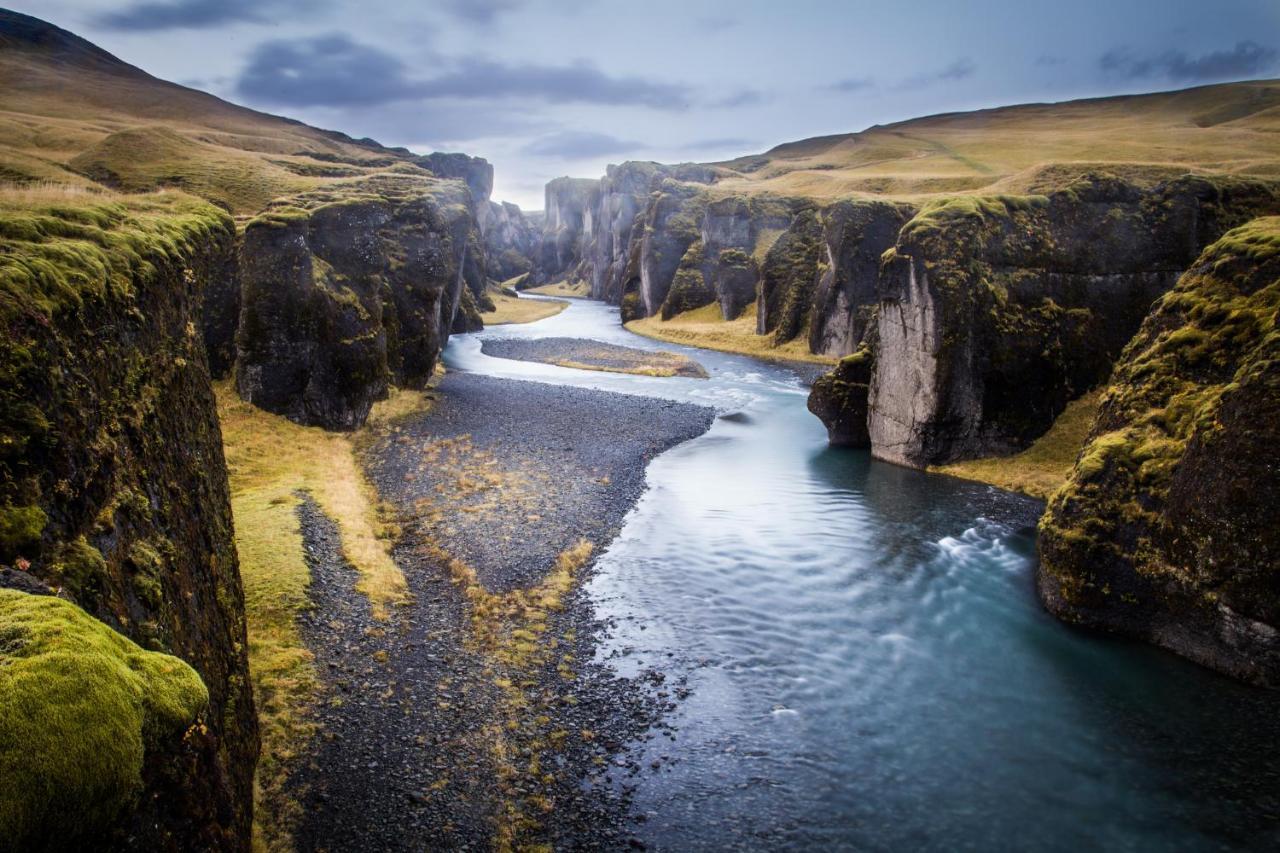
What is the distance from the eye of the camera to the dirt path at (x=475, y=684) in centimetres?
1281

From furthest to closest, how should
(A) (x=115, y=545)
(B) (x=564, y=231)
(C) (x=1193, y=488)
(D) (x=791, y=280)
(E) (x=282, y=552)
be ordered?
1. (B) (x=564, y=231)
2. (D) (x=791, y=280)
3. (E) (x=282, y=552)
4. (C) (x=1193, y=488)
5. (A) (x=115, y=545)

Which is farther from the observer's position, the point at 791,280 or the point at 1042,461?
the point at 791,280

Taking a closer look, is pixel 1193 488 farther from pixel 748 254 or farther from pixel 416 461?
pixel 748 254

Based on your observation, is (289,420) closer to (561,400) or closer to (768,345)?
(561,400)

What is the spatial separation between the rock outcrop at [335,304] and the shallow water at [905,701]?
19904mm

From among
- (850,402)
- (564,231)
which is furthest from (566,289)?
(850,402)

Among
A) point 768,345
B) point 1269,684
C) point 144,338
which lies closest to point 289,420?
point 144,338

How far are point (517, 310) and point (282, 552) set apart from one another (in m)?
108

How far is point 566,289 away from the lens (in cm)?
17662

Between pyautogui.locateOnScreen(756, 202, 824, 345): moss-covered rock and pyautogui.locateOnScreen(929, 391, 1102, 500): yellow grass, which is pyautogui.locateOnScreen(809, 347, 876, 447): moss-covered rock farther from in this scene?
pyautogui.locateOnScreen(756, 202, 824, 345): moss-covered rock

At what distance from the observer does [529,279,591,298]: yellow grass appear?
554 feet

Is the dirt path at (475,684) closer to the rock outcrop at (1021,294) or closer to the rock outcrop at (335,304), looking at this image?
the rock outcrop at (335,304)

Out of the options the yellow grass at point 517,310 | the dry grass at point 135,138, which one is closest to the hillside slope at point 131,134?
the dry grass at point 135,138

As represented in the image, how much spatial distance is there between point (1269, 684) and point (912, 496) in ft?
51.6
